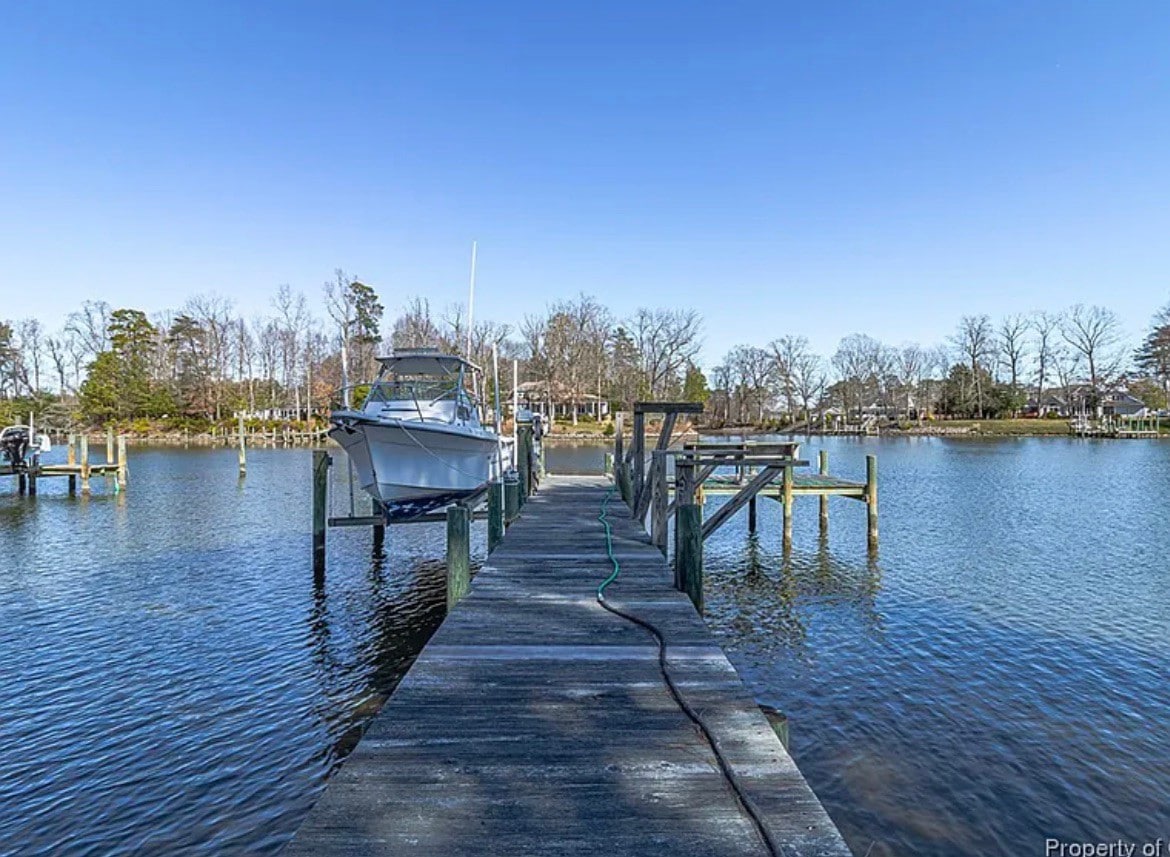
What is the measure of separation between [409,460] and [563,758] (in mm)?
12119

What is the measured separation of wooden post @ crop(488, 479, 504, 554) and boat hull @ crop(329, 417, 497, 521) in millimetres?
5318

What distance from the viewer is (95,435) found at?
62.3 meters

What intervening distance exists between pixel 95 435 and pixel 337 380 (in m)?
21.8

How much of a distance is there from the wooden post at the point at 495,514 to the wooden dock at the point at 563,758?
11.5ft

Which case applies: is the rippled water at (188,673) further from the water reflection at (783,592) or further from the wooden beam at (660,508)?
the water reflection at (783,592)

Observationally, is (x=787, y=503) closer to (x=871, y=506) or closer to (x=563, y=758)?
(x=871, y=506)

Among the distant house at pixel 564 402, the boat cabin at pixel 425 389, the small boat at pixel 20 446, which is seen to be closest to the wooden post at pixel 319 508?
the boat cabin at pixel 425 389

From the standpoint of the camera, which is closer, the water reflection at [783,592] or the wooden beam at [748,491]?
the water reflection at [783,592]

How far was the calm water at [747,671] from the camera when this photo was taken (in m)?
5.85

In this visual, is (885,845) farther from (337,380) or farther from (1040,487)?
(337,380)

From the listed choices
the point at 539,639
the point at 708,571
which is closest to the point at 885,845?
the point at 539,639

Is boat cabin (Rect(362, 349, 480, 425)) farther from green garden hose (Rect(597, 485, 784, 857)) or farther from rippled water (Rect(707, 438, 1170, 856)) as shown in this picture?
green garden hose (Rect(597, 485, 784, 857))

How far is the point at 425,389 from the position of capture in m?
17.3

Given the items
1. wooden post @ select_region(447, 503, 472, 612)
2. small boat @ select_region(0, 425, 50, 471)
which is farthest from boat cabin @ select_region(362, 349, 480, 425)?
small boat @ select_region(0, 425, 50, 471)
